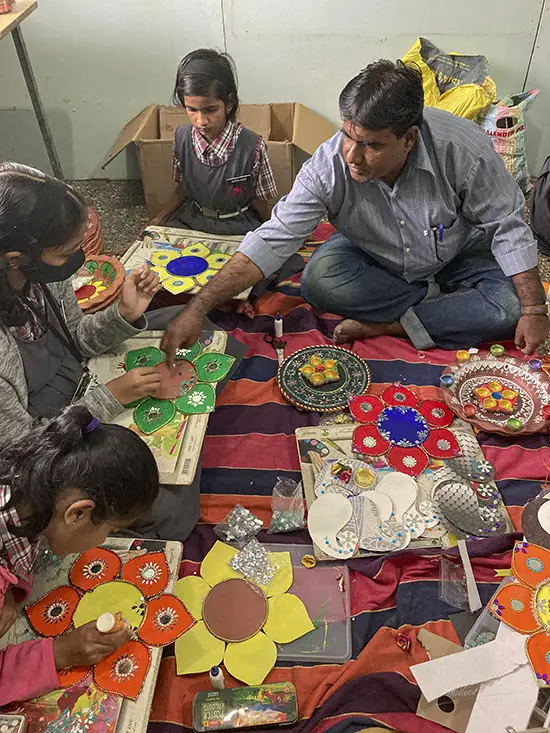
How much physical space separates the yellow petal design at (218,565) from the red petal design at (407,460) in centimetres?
57

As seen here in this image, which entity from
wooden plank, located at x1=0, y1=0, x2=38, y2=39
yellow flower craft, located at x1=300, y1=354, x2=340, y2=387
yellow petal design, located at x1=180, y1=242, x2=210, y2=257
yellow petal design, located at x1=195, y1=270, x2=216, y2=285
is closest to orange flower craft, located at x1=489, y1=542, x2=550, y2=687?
yellow flower craft, located at x1=300, y1=354, x2=340, y2=387

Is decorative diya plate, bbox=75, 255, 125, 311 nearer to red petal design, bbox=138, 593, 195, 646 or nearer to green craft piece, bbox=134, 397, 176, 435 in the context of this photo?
green craft piece, bbox=134, 397, 176, 435

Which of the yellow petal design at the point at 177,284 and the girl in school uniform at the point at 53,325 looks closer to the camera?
the girl in school uniform at the point at 53,325

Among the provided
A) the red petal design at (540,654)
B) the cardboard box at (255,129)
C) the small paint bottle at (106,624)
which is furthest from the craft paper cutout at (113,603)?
the cardboard box at (255,129)

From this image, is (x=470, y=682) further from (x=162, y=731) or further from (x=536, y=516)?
(x=162, y=731)

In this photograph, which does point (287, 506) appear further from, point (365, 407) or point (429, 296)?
point (429, 296)

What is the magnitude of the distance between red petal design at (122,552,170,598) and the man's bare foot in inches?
46.0

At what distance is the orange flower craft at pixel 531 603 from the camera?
52.3 inches

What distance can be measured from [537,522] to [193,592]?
985 mm

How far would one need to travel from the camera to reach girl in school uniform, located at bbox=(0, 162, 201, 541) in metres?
1.31

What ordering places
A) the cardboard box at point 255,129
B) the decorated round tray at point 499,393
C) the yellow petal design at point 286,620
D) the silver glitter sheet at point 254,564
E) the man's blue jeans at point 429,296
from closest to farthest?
1. the yellow petal design at point 286,620
2. the silver glitter sheet at point 254,564
3. the decorated round tray at point 499,393
4. the man's blue jeans at point 429,296
5. the cardboard box at point 255,129

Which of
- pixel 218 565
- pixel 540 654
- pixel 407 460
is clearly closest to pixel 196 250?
pixel 407 460

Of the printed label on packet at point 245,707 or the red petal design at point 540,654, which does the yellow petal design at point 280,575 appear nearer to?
the printed label on packet at point 245,707

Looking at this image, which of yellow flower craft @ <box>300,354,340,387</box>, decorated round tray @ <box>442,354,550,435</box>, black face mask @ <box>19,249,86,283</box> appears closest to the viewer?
black face mask @ <box>19,249,86,283</box>
